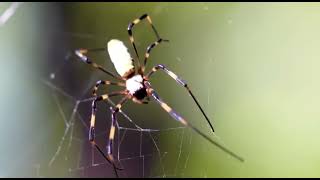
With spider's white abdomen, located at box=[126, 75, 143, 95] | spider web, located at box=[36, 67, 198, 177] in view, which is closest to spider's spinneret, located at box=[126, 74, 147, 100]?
spider's white abdomen, located at box=[126, 75, 143, 95]

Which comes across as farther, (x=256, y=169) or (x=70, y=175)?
(x=70, y=175)

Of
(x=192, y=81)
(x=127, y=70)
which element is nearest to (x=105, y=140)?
(x=192, y=81)

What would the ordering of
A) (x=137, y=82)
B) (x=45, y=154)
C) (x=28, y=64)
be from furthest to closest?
1. (x=28, y=64)
2. (x=45, y=154)
3. (x=137, y=82)

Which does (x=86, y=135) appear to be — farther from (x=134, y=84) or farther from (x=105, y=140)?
(x=134, y=84)

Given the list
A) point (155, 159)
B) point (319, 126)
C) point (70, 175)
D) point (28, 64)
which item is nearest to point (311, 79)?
point (319, 126)

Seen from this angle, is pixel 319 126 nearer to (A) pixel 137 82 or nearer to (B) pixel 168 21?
(A) pixel 137 82

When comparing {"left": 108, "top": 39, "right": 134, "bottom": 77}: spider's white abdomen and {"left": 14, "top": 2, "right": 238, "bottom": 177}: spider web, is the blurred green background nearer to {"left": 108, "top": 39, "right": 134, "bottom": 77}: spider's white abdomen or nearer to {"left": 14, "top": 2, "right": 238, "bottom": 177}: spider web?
{"left": 14, "top": 2, "right": 238, "bottom": 177}: spider web

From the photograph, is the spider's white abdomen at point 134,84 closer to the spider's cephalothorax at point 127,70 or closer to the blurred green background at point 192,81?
the spider's cephalothorax at point 127,70
